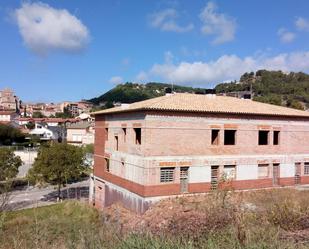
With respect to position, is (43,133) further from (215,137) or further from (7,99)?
(7,99)

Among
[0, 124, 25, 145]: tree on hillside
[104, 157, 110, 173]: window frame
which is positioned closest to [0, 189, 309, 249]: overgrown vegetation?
[104, 157, 110, 173]: window frame

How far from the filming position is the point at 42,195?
44.0 m

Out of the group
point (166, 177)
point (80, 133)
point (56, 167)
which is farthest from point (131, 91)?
point (166, 177)

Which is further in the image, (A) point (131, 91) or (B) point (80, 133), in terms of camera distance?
(A) point (131, 91)

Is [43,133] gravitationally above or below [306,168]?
above

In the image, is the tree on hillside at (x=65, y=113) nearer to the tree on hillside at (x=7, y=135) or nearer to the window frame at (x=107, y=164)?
the tree on hillside at (x=7, y=135)

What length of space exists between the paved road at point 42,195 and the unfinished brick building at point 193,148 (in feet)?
31.0

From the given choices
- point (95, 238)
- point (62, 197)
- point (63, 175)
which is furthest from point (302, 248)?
point (62, 197)

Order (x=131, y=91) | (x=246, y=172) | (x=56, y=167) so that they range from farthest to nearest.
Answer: (x=131, y=91), (x=56, y=167), (x=246, y=172)

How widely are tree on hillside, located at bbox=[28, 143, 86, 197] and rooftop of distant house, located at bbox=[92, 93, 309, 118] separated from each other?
41.4 feet

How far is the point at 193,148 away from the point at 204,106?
3.09 metres

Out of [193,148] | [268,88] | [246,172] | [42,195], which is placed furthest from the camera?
[268,88]

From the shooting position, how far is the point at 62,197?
42656 millimetres

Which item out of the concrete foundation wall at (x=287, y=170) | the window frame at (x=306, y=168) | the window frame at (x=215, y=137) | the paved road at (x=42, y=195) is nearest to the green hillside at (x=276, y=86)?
the paved road at (x=42, y=195)
